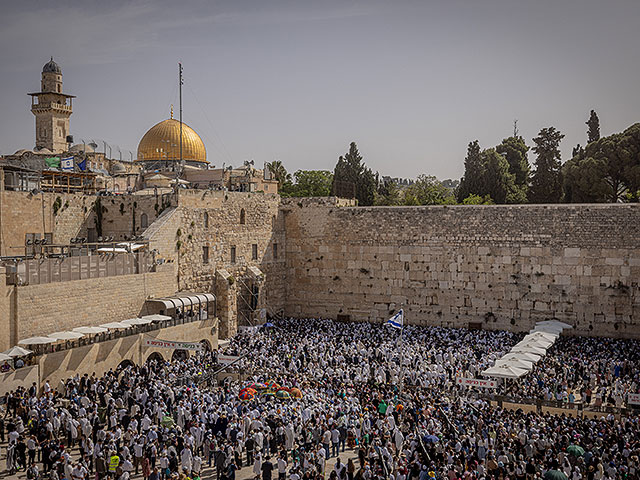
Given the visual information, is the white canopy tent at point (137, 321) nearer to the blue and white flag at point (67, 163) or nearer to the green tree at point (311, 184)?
the blue and white flag at point (67, 163)

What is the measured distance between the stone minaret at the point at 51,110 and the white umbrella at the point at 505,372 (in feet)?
110

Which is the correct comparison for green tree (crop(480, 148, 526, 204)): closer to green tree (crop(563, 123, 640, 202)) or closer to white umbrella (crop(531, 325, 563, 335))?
green tree (crop(563, 123, 640, 202))

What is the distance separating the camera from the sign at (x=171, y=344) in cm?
1909

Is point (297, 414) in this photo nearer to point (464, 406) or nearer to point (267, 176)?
point (464, 406)

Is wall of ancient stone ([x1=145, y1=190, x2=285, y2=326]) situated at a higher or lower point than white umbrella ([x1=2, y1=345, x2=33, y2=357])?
higher

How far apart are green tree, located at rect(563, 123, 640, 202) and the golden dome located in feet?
75.1

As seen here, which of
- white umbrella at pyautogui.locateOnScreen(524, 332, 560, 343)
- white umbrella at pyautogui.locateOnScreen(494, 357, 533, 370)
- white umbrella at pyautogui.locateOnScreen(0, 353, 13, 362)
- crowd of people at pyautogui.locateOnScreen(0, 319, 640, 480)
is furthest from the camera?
white umbrella at pyautogui.locateOnScreen(524, 332, 560, 343)

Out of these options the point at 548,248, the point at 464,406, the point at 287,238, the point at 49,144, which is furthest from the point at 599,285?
the point at 49,144

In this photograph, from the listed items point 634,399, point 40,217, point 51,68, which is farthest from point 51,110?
point 634,399

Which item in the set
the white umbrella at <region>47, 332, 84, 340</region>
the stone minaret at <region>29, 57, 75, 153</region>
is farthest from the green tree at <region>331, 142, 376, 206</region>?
the white umbrella at <region>47, 332, 84, 340</region>

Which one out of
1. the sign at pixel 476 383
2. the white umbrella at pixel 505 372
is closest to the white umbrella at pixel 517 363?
the white umbrella at pixel 505 372

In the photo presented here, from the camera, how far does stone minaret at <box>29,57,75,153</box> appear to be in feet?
136

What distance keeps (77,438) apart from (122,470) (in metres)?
2.37

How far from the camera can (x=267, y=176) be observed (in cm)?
4075
